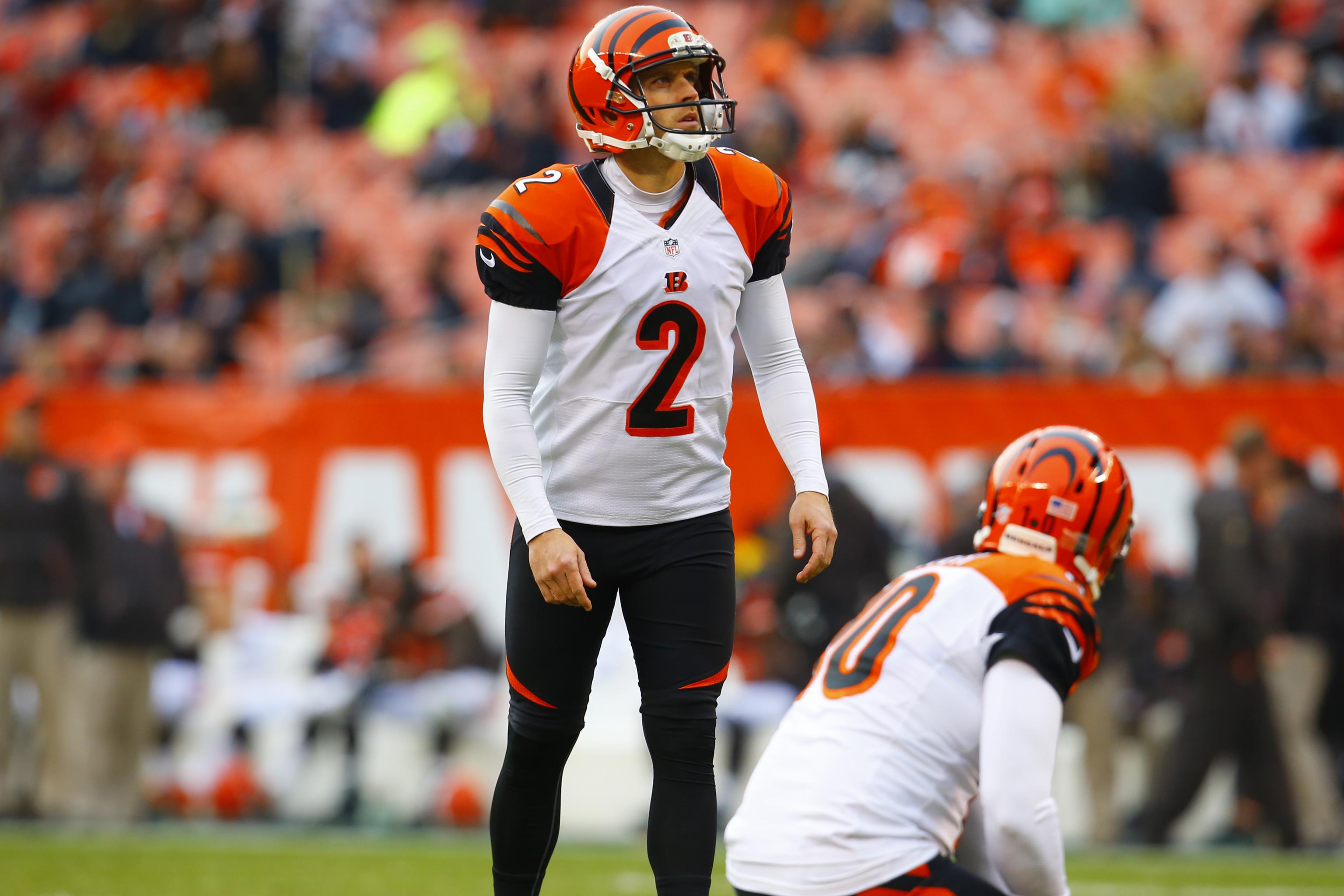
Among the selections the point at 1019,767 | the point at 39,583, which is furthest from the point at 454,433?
the point at 1019,767

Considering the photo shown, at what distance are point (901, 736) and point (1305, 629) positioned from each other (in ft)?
21.4

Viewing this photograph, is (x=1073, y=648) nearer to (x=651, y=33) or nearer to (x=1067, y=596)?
(x=1067, y=596)

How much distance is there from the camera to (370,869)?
26.1 ft

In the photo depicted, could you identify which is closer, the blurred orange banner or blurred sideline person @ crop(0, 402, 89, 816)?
the blurred orange banner

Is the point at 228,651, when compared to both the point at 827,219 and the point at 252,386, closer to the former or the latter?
the point at 252,386

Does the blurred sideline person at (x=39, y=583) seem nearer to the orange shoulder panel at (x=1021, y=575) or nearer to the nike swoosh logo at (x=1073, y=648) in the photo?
the orange shoulder panel at (x=1021, y=575)

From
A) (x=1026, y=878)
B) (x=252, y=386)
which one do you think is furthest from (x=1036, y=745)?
(x=252, y=386)

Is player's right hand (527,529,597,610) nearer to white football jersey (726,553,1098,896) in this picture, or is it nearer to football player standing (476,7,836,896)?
football player standing (476,7,836,896)

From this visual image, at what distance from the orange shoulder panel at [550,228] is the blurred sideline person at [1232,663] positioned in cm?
591

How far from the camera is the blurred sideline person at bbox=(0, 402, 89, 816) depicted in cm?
1007

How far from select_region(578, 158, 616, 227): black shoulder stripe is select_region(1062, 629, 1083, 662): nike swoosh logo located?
129cm

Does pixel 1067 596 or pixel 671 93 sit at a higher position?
pixel 671 93

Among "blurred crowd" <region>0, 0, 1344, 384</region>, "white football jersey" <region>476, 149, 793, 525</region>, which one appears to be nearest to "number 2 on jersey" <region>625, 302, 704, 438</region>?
"white football jersey" <region>476, 149, 793, 525</region>

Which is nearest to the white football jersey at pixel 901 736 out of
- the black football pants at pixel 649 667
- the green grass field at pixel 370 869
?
the black football pants at pixel 649 667
